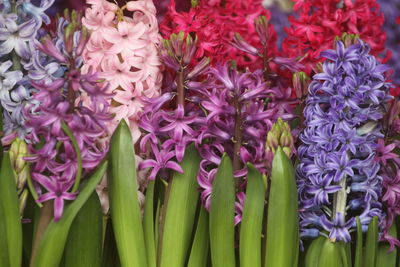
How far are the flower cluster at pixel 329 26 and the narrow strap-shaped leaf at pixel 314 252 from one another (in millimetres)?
348

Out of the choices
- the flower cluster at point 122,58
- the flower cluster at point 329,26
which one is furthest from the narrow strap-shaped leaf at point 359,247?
the flower cluster at point 122,58

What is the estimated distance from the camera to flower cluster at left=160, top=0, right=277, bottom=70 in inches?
54.0

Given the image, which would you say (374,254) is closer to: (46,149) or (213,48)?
(213,48)

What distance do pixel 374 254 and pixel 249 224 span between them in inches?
10.5

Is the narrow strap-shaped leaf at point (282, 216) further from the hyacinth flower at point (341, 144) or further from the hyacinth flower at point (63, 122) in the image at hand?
the hyacinth flower at point (63, 122)

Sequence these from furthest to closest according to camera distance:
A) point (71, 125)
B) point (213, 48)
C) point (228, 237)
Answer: point (213, 48), point (228, 237), point (71, 125)

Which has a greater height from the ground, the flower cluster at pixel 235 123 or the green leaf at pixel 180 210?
the flower cluster at pixel 235 123

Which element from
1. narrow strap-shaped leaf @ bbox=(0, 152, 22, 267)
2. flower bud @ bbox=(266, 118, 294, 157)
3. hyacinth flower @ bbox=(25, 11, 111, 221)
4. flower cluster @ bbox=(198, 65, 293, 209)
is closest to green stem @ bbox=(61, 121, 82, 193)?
hyacinth flower @ bbox=(25, 11, 111, 221)

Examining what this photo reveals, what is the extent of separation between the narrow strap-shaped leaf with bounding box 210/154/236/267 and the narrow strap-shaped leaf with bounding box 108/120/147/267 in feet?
0.44

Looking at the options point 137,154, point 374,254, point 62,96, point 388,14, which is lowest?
point 374,254

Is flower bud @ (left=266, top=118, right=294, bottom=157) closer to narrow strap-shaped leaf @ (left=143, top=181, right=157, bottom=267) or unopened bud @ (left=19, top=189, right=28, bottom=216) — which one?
narrow strap-shaped leaf @ (left=143, top=181, right=157, bottom=267)

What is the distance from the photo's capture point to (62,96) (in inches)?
47.3

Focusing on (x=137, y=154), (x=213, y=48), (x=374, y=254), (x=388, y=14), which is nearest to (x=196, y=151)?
(x=137, y=154)

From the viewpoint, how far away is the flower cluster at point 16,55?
122 cm
